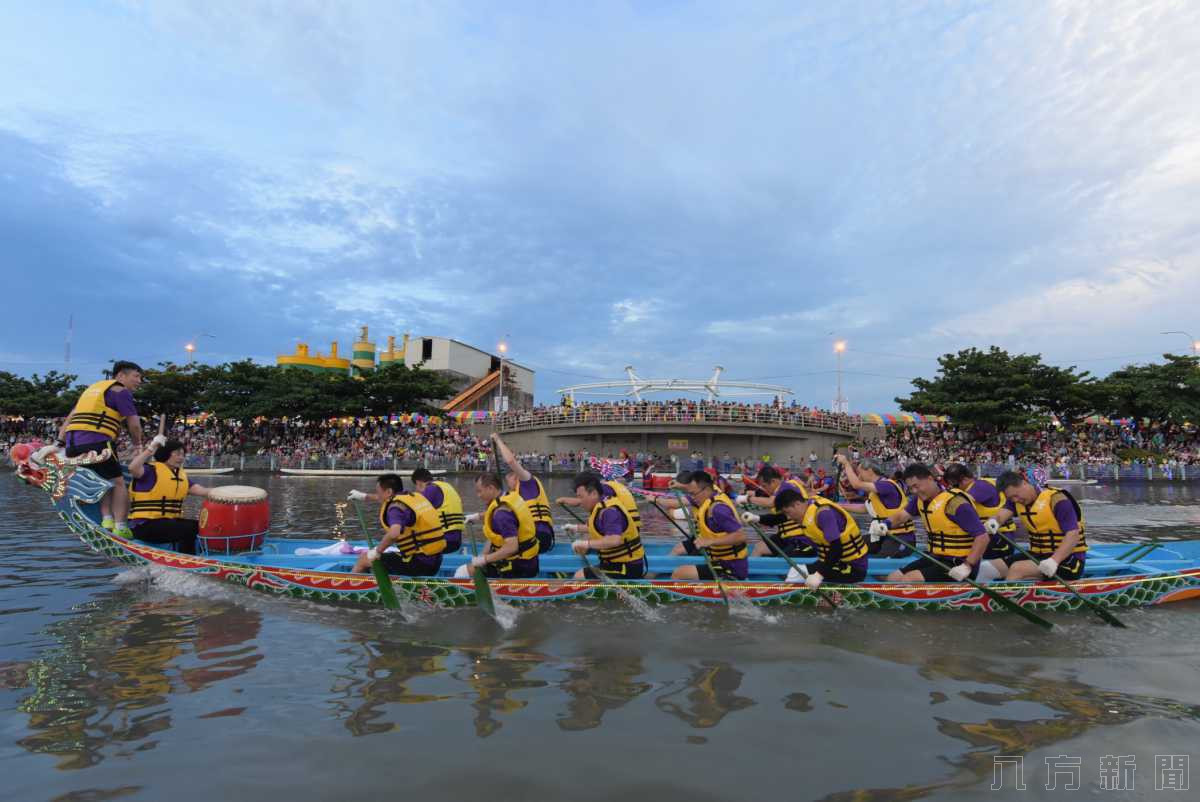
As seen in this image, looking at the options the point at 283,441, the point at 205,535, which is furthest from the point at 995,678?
the point at 283,441

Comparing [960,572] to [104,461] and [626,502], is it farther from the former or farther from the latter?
[104,461]

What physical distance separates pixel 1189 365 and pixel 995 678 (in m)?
44.9

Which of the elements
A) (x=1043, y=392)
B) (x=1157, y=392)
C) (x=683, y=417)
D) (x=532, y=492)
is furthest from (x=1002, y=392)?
(x=532, y=492)

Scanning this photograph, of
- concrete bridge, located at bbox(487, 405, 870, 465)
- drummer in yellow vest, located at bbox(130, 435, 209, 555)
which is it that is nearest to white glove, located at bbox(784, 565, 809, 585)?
drummer in yellow vest, located at bbox(130, 435, 209, 555)

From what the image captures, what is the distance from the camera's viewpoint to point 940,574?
761 centimetres

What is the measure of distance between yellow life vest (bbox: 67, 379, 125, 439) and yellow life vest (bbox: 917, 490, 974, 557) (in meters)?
9.92

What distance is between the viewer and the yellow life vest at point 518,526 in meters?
7.11

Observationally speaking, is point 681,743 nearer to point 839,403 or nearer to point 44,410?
point 839,403

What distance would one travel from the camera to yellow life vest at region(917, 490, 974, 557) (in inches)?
287

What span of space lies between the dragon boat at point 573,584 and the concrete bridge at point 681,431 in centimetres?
3249

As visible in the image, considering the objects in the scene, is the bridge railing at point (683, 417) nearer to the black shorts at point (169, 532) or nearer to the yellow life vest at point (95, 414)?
the black shorts at point (169, 532)

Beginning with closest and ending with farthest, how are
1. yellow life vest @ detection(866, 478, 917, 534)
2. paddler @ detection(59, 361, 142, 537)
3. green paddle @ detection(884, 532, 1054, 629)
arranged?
green paddle @ detection(884, 532, 1054, 629), paddler @ detection(59, 361, 142, 537), yellow life vest @ detection(866, 478, 917, 534)

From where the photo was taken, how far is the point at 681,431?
42094mm

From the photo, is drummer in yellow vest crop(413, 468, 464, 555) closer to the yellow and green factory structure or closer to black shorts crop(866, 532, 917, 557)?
black shorts crop(866, 532, 917, 557)
